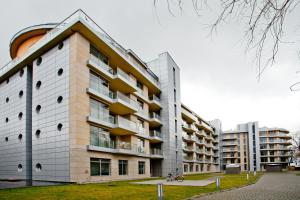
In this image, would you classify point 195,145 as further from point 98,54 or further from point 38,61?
point 38,61

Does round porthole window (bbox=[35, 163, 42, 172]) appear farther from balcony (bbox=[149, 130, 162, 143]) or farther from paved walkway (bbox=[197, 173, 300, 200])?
paved walkway (bbox=[197, 173, 300, 200])

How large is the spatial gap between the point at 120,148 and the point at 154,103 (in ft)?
43.2

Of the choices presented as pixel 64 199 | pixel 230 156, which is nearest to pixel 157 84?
pixel 64 199

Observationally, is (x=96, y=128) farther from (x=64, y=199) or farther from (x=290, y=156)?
(x=290, y=156)

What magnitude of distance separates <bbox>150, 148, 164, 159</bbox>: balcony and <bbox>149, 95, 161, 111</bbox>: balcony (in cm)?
695

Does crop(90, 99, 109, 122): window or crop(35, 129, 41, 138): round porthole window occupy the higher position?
crop(90, 99, 109, 122): window

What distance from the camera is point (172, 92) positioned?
47156mm

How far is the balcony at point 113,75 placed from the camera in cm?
2916

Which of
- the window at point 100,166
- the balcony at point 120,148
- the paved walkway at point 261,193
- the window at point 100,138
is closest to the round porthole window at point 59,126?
the window at point 100,138

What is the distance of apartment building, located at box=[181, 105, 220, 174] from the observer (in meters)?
62.2

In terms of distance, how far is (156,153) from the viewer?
138 ft

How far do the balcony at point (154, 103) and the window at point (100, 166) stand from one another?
15.2 m

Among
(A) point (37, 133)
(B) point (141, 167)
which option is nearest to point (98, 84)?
(A) point (37, 133)

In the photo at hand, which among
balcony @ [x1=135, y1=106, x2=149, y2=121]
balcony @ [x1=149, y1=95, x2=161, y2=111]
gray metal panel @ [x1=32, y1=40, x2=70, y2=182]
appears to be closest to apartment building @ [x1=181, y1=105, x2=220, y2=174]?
balcony @ [x1=149, y1=95, x2=161, y2=111]
